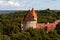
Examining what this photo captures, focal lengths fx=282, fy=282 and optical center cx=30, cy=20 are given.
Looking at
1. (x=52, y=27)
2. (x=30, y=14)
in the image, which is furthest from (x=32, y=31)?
(x=52, y=27)

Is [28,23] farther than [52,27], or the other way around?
[52,27]

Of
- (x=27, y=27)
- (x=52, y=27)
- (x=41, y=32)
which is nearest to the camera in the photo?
(x=41, y=32)

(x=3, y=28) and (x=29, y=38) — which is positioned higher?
(x=29, y=38)

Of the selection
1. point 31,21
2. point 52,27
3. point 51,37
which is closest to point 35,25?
point 31,21

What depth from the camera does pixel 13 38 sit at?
31.0 meters

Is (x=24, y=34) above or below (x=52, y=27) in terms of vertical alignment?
above

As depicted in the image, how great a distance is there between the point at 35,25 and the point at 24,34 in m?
9.15

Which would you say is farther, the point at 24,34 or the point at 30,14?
the point at 30,14

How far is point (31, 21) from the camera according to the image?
1586 inches

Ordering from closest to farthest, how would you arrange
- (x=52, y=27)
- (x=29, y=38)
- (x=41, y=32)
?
(x=29, y=38) → (x=41, y=32) → (x=52, y=27)

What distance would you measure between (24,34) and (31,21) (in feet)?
28.3

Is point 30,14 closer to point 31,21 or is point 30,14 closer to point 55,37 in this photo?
point 31,21

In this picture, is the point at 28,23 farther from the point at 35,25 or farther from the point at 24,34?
the point at 24,34

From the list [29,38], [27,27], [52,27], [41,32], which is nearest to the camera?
[29,38]
